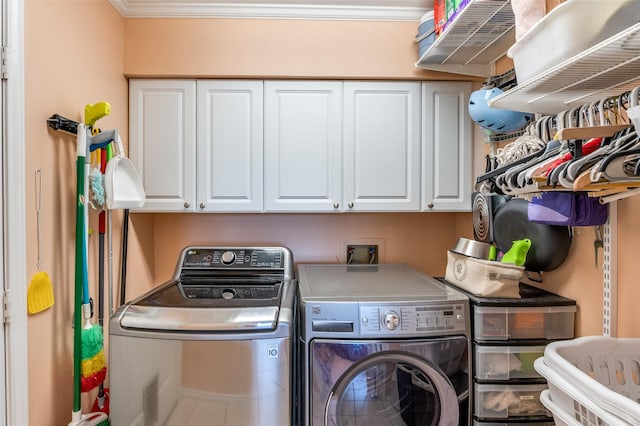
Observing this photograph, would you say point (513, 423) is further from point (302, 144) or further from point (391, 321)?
point (302, 144)

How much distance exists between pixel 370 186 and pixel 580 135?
1.24m

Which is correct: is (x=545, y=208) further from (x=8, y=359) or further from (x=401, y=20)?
(x=8, y=359)

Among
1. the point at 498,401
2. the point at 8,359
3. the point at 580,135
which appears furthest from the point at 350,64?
the point at 8,359

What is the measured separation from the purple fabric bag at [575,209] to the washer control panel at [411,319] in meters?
0.50

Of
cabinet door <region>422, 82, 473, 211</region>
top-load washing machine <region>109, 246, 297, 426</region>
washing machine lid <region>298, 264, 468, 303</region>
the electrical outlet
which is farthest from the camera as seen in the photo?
the electrical outlet

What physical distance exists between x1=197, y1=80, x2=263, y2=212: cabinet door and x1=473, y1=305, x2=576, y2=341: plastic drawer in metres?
1.30

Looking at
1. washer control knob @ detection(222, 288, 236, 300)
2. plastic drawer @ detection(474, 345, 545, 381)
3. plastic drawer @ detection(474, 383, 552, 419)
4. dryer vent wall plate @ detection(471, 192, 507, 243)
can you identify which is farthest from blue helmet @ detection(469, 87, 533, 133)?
washer control knob @ detection(222, 288, 236, 300)

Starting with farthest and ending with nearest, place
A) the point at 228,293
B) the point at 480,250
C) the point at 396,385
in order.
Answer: the point at 228,293 < the point at 480,250 < the point at 396,385

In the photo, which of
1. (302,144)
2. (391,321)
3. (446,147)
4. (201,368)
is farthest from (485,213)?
(201,368)

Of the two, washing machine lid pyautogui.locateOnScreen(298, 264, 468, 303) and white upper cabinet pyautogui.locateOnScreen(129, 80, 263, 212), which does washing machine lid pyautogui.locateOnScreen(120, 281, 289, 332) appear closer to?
washing machine lid pyautogui.locateOnScreen(298, 264, 468, 303)

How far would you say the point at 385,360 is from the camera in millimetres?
1432

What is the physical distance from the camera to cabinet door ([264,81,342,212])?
1.97 m

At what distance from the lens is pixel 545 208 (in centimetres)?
127

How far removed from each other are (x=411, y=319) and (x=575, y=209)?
0.72m
